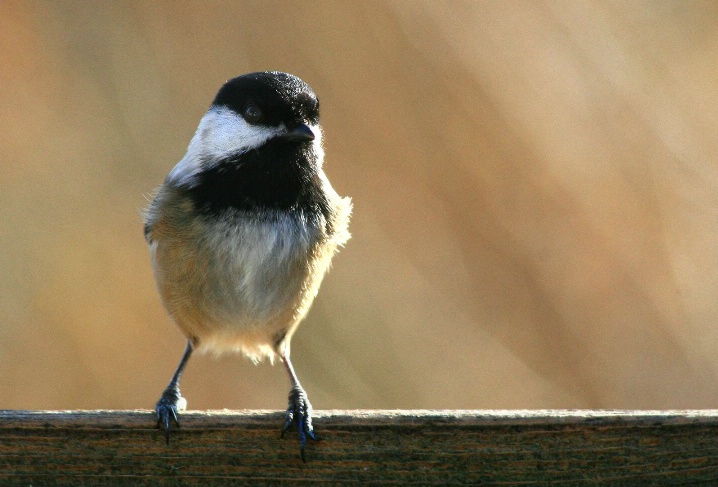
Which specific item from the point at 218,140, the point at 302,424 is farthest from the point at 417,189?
the point at 302,424

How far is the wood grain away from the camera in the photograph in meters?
1.75

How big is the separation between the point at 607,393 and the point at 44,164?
2761 mm

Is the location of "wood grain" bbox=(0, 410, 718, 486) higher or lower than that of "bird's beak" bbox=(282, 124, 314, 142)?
lower

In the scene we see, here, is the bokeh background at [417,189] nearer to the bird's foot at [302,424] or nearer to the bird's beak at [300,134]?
the bird's beak at [300,134]

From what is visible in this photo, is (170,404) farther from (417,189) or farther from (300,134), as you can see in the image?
(417,189)

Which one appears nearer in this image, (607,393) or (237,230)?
(237,230)

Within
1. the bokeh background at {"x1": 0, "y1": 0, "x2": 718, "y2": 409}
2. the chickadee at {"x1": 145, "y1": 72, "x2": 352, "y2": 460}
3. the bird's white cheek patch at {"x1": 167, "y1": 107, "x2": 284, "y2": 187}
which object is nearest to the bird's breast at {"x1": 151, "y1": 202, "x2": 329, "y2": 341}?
the chickadee at {"x1": 145, "y1": 72, "x2": 352, "y2": 460}

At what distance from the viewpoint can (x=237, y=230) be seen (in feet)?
7.95

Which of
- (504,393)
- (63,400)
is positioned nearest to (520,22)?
(504,393)

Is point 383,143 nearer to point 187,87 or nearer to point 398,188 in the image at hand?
point 398,188

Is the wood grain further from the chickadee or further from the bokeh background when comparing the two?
the bokeh background

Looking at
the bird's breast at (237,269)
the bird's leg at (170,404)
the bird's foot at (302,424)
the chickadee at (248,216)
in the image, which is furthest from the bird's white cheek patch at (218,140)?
the bird's foot at (302,424)

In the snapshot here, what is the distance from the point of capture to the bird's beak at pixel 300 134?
2385 mm

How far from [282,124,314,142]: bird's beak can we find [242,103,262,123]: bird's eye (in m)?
0.09
